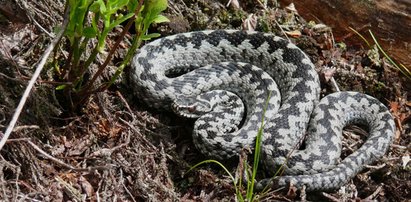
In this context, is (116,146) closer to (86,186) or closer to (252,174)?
A: (86,186)

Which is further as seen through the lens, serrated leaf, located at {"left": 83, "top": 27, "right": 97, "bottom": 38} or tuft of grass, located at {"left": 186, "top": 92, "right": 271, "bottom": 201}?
tuft of grass, located at {"left": 186, "top": 92, "right": 271, "bottom": 201}

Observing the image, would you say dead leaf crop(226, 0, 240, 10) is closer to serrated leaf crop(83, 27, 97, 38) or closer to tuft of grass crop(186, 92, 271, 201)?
tuft of grass crop(186, 92, 271, 201)

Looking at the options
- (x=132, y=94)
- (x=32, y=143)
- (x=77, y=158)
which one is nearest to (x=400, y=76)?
(x=132, y=94)

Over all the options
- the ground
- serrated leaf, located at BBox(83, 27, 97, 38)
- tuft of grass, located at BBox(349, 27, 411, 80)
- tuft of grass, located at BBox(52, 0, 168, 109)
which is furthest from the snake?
serrated leaf, located at BBox(83, 27, 97, 38)

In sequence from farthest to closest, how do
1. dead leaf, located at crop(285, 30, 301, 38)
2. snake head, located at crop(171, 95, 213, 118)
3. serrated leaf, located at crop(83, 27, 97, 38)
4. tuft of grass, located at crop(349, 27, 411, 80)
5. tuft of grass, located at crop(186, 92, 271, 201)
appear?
dead leaf, located at crop(285, 30, 301, 38) → tuft of grass, located at crop(349, 27, 411, 80) → snake head, located at crop(171, 95, 213, 118) → tuft of grass, located at crop(186, 92, 271, 201) → serrated leaf, located at crop(83, 27, 97, 38)

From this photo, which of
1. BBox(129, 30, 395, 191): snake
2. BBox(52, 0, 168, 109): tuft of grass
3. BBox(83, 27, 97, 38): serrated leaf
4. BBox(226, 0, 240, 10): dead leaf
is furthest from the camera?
BBox(226, 0, 240, 10): dead leaf

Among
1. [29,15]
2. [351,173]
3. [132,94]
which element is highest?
[29,15]

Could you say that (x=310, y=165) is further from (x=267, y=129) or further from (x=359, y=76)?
(x=359, y=76)

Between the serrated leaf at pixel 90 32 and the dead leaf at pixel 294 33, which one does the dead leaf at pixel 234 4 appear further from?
the serrated leaf at pixel 90 32
